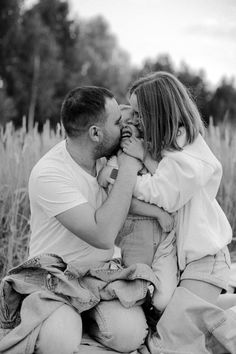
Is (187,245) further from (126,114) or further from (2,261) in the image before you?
(2,261)

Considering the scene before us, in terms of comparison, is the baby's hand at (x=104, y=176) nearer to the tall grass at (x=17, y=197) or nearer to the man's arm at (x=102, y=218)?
A: the man's arm at (x=102, y=218)

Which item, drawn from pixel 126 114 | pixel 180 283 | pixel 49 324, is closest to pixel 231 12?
pixel 126 114

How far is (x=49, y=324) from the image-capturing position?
89.4 inches

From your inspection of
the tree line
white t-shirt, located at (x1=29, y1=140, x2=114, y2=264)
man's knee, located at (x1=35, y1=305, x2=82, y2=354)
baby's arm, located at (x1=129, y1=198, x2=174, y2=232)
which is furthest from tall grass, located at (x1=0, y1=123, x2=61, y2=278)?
the tree line

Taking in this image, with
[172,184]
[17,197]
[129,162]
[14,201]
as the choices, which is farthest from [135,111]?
[17,197]

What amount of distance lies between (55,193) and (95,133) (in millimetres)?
339

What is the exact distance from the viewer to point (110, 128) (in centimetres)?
254

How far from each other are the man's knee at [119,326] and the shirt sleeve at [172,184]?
469 millimetres

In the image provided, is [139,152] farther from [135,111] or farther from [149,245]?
[149,245]

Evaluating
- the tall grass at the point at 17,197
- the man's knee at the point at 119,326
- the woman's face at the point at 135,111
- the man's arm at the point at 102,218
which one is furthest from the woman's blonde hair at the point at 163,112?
the tall grass at the point at 17,197

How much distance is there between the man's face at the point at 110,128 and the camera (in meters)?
2.54

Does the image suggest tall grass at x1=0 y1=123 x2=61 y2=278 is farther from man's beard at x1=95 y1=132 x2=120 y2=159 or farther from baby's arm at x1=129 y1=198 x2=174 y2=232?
baby's arm at x1=129 y1=198 x2=174 y2=232

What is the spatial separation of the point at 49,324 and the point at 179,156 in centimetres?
88

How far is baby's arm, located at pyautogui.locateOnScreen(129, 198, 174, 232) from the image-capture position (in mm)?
2492
